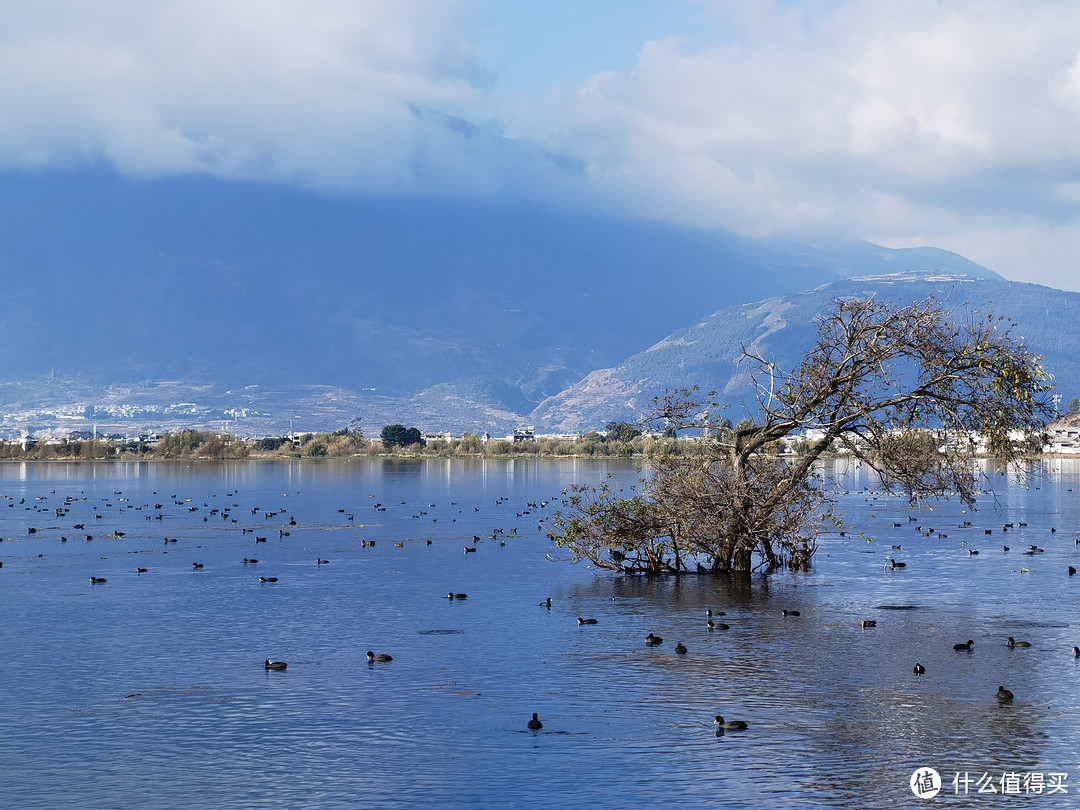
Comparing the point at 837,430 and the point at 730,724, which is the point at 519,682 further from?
the point at 837,430

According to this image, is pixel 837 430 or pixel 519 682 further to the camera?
pixel 837 430

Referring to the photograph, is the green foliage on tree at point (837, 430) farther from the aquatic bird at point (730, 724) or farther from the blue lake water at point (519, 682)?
the aquatic bird at point (730, 724)

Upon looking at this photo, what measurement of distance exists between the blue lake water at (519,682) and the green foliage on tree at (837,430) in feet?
6.22

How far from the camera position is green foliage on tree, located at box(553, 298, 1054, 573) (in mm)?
38750

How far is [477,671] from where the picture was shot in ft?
95.0

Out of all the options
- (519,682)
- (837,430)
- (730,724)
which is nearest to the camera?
(730,724)

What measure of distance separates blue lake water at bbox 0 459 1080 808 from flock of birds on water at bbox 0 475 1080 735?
0.37 m

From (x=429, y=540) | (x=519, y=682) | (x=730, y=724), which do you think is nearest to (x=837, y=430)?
(x=519, y=682)

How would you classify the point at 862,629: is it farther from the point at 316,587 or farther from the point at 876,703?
the point at 316,587

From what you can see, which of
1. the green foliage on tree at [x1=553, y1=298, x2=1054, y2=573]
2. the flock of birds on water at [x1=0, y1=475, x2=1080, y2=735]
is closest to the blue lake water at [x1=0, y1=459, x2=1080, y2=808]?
the flock of birds on water at [x1=0, y1=475, x2=1080, y2=735]

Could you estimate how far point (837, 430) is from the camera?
4091 centimetres

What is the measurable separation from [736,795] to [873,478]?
4644 inches

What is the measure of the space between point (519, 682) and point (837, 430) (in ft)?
57.1

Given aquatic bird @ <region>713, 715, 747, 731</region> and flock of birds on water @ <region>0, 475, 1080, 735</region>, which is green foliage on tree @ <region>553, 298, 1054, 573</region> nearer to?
flock of birds on water @ <region>0, 475, 1080, 735</region>
